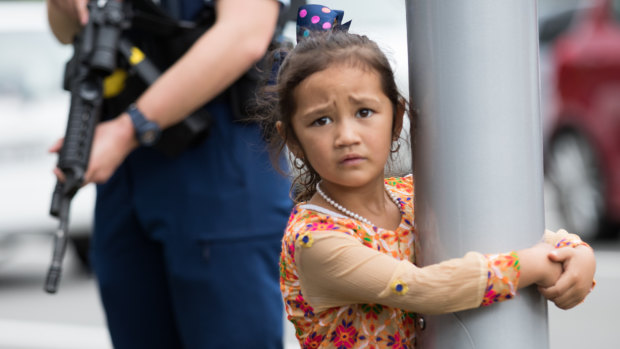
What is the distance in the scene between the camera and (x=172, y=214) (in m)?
2.24

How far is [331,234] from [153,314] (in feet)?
2.74

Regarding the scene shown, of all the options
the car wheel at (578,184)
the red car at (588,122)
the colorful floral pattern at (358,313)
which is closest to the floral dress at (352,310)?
the colorful floral pattern at (358,313)

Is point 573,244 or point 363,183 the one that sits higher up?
point 363,183

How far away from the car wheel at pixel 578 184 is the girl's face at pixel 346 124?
5864 millimetres

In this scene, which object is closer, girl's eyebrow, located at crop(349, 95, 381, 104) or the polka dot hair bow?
girl's eyebrow, located at crop(349, 95, 381, 104)

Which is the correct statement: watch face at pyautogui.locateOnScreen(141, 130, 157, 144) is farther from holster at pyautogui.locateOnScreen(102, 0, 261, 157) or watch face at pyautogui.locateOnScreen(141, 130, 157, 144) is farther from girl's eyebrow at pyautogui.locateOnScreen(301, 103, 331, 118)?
girl's eyebrow at pyautogui.locateOnScreen(301, 103, 331, 118)

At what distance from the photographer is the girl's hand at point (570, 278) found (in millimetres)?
1513

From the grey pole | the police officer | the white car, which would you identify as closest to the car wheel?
the white car

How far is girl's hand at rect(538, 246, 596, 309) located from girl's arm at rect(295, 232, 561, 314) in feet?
0.04

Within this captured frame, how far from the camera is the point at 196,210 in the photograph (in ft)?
7.35

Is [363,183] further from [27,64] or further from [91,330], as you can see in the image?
[27,64]

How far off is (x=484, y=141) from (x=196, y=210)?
924 mm

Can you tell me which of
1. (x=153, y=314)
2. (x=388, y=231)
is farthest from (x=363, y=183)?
(x=153, y=314)

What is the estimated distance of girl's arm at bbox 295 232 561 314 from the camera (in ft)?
4.83
